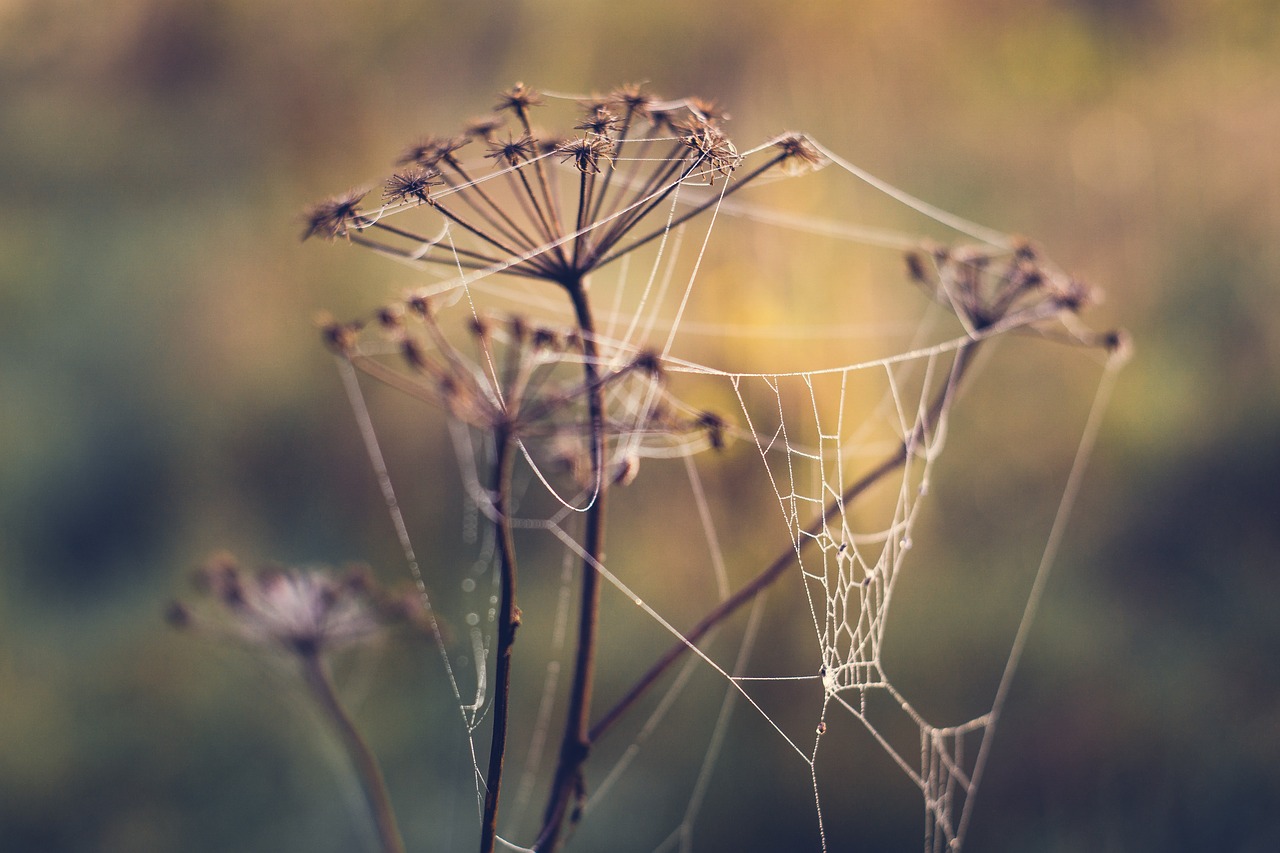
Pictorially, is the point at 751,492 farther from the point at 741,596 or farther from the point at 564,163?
the point at 564,163

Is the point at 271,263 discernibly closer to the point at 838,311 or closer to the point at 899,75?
the point at 838,311

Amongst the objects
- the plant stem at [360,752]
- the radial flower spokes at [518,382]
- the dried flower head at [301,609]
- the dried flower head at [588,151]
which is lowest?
the plant stem at [360,752]

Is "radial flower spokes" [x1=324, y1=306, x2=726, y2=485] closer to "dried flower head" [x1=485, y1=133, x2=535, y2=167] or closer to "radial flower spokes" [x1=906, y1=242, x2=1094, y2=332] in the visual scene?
"dried flower head" [x1=485, y1=133, x2=535, y2=167]

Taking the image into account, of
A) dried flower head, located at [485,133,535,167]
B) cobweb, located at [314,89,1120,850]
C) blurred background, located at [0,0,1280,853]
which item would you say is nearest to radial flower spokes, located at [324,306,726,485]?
dried flower head, located at [485,133,535,167]

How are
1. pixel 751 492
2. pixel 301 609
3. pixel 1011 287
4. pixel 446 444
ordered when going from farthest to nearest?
pixel 446 444 < pixel 751 492 < pixel 301 609 < pixel 1011 287

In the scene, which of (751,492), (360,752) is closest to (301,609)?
Answer: (360,752)

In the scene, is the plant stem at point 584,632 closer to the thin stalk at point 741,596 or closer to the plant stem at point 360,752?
the thin stalk at point 741,596

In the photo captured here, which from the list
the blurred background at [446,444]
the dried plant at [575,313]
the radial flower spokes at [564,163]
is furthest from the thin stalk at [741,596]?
the blurred background at [446,444]
